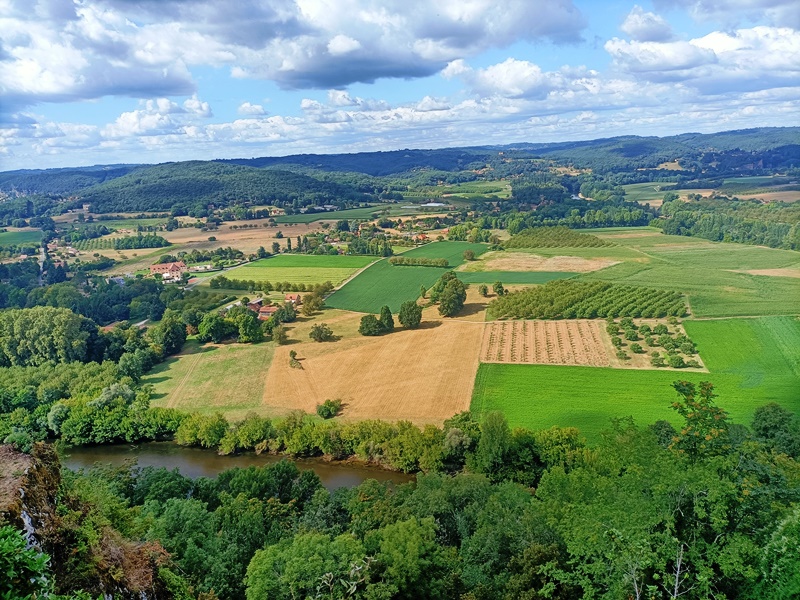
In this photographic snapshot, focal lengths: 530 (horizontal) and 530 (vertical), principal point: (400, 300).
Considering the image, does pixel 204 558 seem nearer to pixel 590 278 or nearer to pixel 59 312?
pixel 59 312

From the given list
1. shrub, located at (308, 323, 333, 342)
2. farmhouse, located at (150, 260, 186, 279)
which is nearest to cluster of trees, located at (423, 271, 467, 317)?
shrub, located at (308, 323, 333, 342)

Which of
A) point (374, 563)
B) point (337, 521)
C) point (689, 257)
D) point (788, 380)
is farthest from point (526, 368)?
point (689, 257)

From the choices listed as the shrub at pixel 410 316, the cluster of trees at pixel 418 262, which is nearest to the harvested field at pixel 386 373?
the shrub at pixel 410 316

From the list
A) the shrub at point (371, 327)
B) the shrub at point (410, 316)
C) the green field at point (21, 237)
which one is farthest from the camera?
the green field at point (21, 237)

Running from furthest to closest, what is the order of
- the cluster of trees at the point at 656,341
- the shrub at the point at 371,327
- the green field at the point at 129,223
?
the green field at the point at 129,223
the shrub at the point at 371,327
the cluster of trees at the point at 656,341

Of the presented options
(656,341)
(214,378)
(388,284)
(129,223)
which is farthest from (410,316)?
(129,223)

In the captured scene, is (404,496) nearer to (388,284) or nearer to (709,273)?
(388,284)

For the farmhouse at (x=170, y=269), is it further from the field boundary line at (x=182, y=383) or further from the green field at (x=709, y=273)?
the green field at (x=709, y=273)
